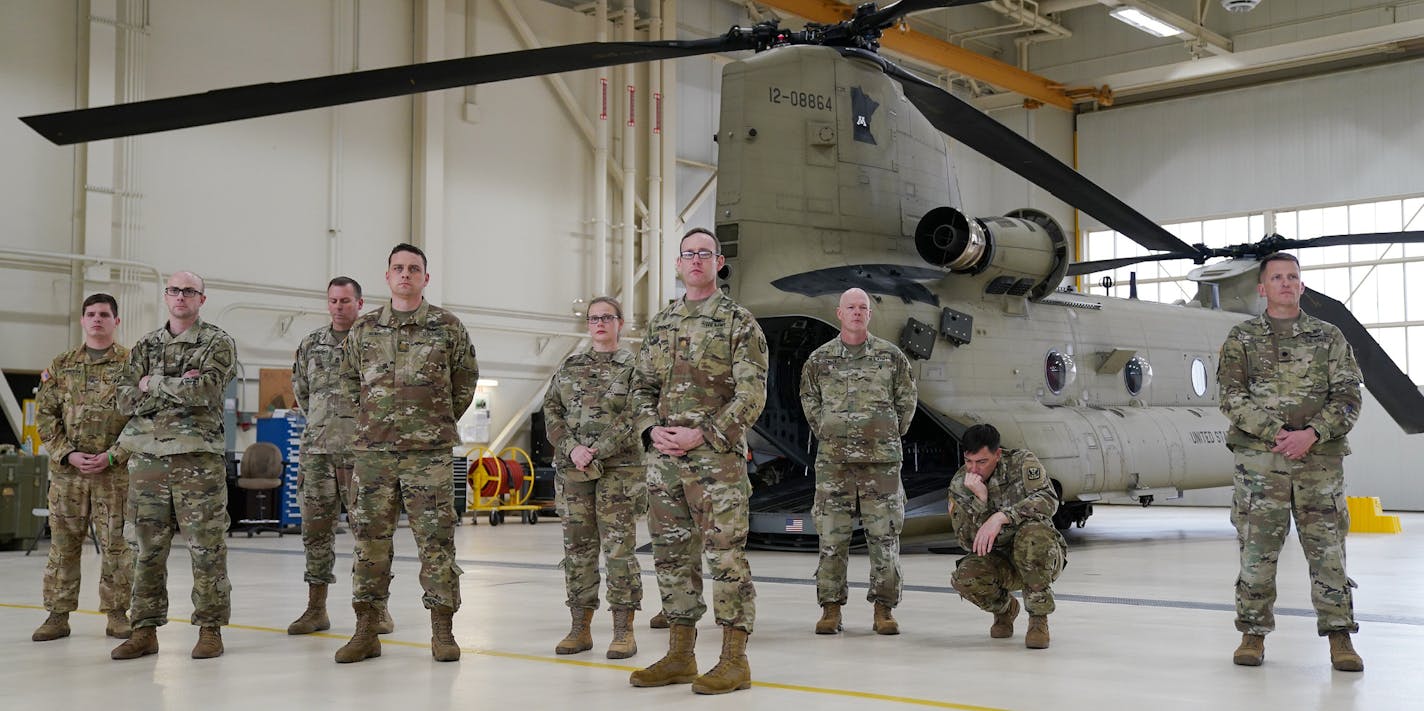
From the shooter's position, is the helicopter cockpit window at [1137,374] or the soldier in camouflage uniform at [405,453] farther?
the helicopter cockpit window at [1137,374]

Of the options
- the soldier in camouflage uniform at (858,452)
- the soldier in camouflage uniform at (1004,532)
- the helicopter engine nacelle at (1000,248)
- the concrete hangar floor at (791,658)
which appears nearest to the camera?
the concrete hangar floor at (791,658)

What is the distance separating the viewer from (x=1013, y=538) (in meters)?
5.92

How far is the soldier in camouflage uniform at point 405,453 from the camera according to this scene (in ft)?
17.2

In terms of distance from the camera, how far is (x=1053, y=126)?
2562cm

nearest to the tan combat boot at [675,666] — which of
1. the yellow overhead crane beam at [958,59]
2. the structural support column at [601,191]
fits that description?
the structural support column at [601,191]

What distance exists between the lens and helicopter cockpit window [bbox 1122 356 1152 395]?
Answer: 12891 mm

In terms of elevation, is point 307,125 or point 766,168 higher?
point 307,125

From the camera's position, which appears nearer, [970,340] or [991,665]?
[991,665]

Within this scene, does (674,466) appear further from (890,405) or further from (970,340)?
(970,340)

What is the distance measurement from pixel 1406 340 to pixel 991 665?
19.9 metres

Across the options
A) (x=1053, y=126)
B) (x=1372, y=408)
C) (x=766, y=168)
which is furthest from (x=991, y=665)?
(x=1053, y=126)

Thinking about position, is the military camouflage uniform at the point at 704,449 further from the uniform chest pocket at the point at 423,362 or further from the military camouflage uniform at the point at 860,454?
the military camouflage uniform at the point at 860,454

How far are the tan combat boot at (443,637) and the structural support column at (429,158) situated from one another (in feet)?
39.8

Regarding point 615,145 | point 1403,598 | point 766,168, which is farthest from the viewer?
point 615,145
